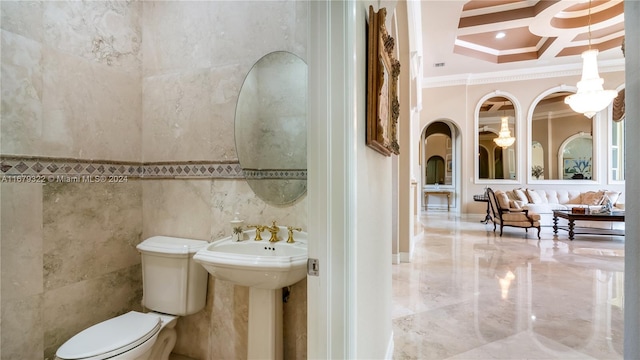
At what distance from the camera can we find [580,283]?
3.32 m

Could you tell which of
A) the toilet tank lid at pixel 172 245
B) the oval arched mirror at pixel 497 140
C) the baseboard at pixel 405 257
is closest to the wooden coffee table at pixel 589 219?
the oval arched mirror at pixel 497 140

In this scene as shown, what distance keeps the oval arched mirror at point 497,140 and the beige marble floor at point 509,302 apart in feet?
11.7

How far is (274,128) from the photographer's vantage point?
1914 mm

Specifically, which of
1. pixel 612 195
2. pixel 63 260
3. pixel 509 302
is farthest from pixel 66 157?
pixel 612 195

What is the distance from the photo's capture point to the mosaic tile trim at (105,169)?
1.63 metres

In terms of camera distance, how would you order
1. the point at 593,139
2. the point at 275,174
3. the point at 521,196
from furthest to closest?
1. the point at 593,139
2. the point at 521,196
3. the point at 275,174

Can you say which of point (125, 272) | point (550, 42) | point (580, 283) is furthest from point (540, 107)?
point (125, 272)

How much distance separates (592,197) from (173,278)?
28.3 feet

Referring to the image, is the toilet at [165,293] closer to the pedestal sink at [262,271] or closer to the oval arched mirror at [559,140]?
the pedestal sink at [262,271]

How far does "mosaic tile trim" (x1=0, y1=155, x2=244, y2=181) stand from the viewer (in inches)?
64.1

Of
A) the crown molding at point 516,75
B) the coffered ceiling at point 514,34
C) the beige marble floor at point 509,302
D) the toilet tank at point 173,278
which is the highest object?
the coffered ceiling at point 514,34

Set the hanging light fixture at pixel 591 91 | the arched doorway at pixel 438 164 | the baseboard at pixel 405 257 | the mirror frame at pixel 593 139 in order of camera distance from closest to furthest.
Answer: the baseboard at pixel 405 257 → the hanging light fixture at pixel 591 91 → the mirror frame at pixel 593 139 → the arched doorway at pixel 438 164

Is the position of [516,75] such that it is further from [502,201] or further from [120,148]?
[120,148]

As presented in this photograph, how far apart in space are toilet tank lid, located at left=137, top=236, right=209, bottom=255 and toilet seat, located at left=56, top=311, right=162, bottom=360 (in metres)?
0.40
